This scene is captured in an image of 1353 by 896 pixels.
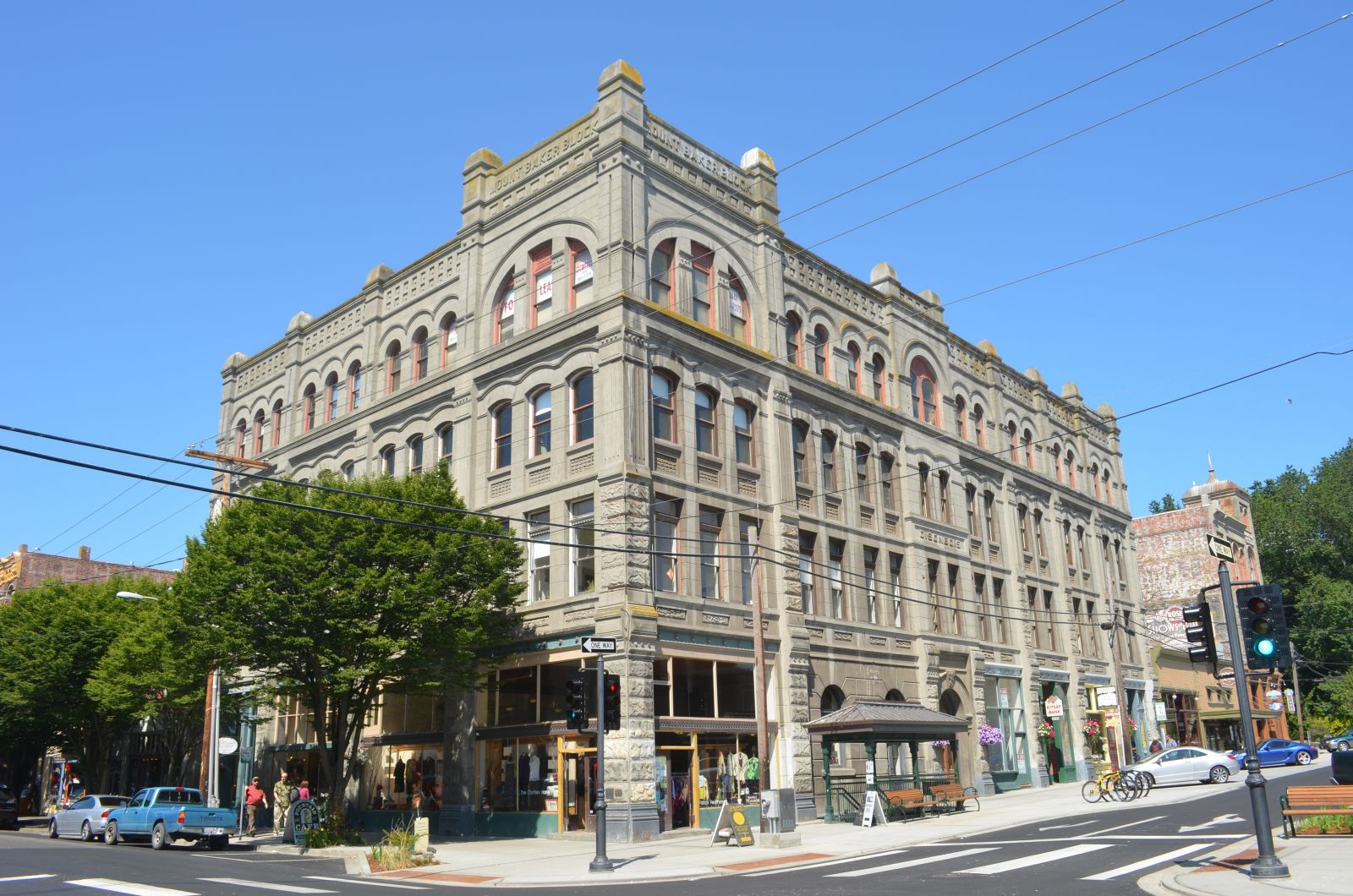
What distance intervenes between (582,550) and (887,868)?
13.6m

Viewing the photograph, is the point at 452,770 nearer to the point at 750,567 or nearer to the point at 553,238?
the point at 750,567

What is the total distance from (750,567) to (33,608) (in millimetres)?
32091

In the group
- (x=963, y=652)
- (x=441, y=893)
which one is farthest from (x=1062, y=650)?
(x=441, y=893)

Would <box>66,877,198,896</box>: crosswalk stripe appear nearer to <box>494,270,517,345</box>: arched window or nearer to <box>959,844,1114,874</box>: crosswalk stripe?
<box>959,844,1114,874</box>: crosswalk stripe

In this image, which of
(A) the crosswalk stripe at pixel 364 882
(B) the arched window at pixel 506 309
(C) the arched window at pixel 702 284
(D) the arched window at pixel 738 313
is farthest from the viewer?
(D) the arched window at pixel 738 313

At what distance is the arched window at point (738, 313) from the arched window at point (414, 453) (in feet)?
37.6

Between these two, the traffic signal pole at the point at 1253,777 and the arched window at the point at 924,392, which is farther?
the arched window at the point at 924,392

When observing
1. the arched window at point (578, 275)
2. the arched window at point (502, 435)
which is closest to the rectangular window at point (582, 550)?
the arched window at point (502, 435)

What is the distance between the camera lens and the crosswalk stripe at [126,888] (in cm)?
1553

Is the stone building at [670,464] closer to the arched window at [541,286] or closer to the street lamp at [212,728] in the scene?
the arched window at [541,286]

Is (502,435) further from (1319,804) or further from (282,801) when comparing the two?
(1319,804)

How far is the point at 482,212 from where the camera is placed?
3512 cm

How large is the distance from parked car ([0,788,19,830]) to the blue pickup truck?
15.7m

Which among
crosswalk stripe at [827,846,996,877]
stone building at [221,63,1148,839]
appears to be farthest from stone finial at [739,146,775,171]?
crosswalk stripe at [827,846,996,877]
